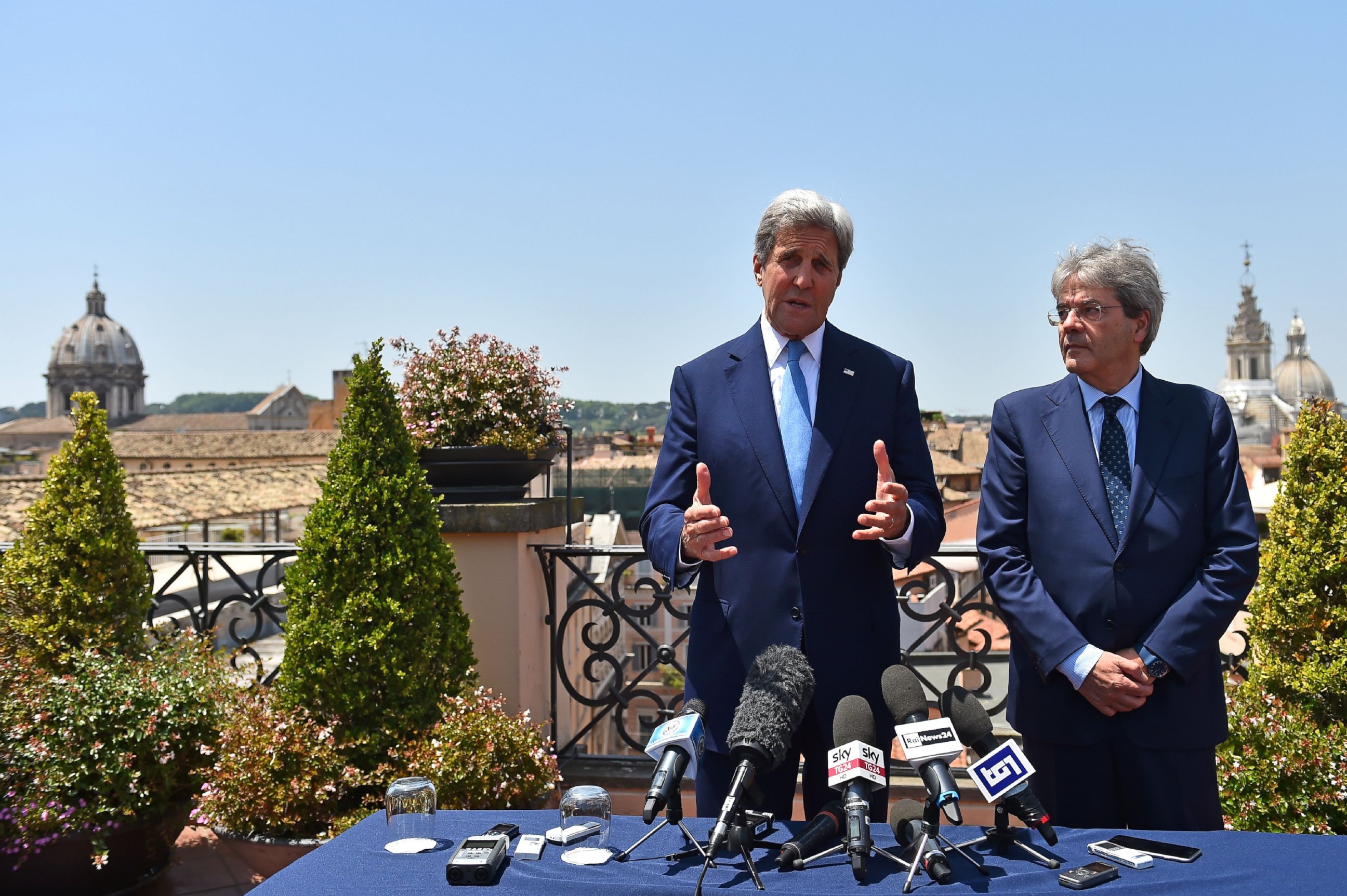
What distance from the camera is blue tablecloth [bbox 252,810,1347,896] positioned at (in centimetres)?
174

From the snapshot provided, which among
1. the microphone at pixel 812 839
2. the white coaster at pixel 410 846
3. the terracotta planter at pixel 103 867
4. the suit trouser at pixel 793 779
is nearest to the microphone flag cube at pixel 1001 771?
the microphone at pixel 812 839

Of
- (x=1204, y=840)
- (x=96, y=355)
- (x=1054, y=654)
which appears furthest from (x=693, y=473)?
(x=96, y=355)

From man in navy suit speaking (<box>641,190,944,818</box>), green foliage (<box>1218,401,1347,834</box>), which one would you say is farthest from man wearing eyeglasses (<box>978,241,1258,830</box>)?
green foliage (<box>1218,401,1347,834</box>)

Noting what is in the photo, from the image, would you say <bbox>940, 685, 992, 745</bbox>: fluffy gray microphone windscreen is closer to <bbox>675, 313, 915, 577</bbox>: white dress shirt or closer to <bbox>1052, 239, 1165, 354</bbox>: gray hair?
<bbox>675, 313, 915, 577</bbox>: white dress shirt

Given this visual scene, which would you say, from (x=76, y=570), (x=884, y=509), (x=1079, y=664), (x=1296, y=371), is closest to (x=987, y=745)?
(x=884, y=509)

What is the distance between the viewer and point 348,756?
11.9ft

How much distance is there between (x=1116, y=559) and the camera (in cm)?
255

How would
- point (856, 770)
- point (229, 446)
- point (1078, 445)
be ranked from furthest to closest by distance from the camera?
1. point (229, 446)
2. point (1078, 445)
3. point (856, 770)

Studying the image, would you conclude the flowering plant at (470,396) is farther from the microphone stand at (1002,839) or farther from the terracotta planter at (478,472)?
the microphone stand at (1002,839)

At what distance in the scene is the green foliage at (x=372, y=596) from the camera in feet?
12.1

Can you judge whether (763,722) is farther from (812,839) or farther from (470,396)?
(470,396)

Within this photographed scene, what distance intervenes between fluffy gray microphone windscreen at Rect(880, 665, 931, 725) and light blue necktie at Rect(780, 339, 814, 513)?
1.80 feet

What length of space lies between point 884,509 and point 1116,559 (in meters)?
0.78

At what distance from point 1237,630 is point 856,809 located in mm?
3156
